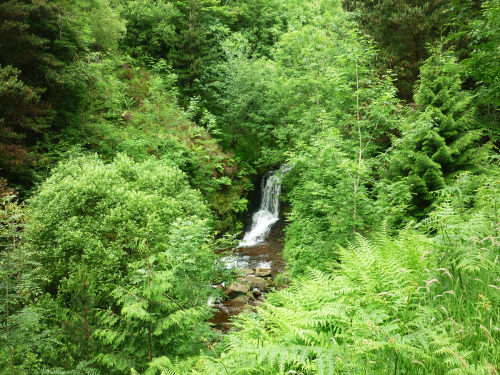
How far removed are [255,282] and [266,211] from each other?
6.72 m

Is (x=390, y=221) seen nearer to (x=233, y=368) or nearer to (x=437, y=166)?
(x=437, y=166)

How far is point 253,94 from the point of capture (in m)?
16.1

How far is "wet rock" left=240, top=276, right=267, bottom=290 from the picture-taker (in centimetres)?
Result: 962

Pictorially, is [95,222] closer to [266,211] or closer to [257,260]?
[257,260]

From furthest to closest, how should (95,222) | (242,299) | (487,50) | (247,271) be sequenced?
(247,271)
(242,299)
(95,222)
(487,50)

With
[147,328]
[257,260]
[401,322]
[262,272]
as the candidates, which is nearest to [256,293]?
[262,272]

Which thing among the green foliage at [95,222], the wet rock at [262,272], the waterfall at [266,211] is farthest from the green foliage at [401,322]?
the waterfall at [266,211]

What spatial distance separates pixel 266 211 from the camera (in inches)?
636

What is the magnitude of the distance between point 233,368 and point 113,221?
19.0 ft

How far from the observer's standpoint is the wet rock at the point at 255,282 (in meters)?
9.62

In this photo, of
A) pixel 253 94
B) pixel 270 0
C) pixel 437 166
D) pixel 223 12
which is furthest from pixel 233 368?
pixel 270 0

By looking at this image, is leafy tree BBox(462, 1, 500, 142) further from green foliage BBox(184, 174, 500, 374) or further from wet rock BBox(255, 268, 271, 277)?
wet rock BBox(255, 268, 271, 277)

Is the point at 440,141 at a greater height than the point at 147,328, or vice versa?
the point at 440,141

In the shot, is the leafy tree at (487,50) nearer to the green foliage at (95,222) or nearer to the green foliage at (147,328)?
the green foliage at (147,328)
